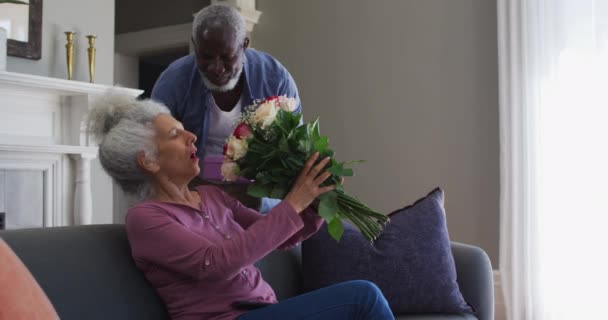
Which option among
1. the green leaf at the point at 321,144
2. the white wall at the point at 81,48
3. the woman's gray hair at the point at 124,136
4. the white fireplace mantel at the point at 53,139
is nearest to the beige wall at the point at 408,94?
the white wall at the point at 81,48

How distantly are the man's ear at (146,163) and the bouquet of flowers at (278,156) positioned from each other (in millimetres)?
187

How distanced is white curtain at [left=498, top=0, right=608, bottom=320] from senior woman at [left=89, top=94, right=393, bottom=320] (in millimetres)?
2245

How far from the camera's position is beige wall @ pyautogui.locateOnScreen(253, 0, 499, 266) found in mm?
4184

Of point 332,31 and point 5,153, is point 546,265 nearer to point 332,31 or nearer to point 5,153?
point 332,31

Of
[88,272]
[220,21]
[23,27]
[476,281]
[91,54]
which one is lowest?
[476,281]

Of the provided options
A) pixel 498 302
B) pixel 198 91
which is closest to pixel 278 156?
pixel 198 91

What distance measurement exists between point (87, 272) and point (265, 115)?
1.94ft

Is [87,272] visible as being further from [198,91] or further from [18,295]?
[198,91]

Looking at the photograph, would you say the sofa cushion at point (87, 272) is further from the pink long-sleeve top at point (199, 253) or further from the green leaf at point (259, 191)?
the green leaf at point (259, 191)

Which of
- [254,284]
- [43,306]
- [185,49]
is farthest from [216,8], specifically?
[185,49]

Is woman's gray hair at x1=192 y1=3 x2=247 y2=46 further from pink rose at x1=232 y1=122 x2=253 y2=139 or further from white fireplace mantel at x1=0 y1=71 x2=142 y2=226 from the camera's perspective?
white fireplace mantel at x1=0 y1=71 x2=142 y2=226

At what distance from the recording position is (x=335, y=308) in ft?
5.78

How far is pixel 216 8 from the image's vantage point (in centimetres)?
234

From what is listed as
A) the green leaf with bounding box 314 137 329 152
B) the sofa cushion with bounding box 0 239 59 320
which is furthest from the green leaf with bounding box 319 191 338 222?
the sofa cushion with bounding box 0 239 59 320
